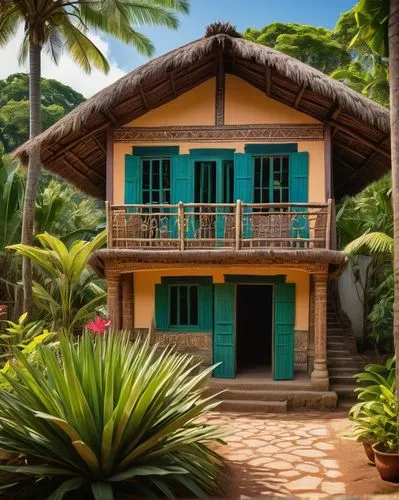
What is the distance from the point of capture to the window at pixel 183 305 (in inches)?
423

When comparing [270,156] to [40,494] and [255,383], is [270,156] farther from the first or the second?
[40,494]

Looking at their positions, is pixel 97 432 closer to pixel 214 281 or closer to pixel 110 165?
pixel 214 281

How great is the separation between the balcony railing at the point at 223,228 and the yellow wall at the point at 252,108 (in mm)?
A: 1703

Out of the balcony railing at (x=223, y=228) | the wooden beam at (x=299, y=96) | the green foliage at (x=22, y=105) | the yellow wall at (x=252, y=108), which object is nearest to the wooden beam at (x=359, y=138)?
the yellow wall at (x=252, y=108)

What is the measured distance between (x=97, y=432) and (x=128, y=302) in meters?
6.24

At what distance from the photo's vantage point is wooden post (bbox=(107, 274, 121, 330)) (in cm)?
992

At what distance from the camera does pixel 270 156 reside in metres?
10.3

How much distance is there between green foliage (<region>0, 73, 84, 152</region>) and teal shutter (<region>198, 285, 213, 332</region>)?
73.0 feet

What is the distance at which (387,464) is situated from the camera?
511 centimetres

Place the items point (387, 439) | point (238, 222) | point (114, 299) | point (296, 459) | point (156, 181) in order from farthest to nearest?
1. point (156, 181)
2. point (114, 299)
3. point (238, 222)
4. point (296, 459)
5. point (387, 439)

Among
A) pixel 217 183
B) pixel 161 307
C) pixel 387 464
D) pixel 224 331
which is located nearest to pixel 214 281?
pixel 224 331

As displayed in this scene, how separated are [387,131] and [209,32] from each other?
3660mm

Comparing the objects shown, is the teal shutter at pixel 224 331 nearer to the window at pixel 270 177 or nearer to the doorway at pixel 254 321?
the window at pixel 270 177

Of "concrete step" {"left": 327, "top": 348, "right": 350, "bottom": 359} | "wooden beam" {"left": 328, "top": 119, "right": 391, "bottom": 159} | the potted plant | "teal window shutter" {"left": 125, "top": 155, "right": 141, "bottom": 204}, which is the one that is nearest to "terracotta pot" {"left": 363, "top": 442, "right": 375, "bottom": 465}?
the potted plant
